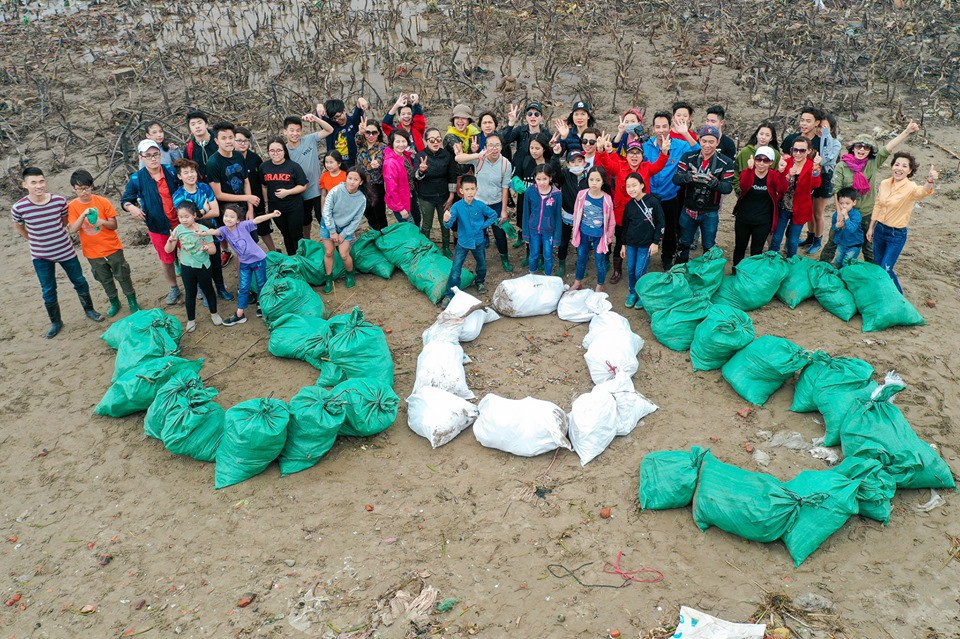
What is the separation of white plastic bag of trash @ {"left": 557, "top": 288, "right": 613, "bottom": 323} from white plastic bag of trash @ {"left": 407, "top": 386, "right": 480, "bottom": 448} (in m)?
1.55

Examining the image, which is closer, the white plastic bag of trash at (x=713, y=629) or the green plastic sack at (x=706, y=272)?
the white plastic bag of trash at (x=713, y=629)

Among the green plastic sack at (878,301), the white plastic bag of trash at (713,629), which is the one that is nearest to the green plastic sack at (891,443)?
the green plastic sack at (878,301)

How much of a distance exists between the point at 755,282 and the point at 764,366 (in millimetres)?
1139

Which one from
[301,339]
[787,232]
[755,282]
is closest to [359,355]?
[301,339]

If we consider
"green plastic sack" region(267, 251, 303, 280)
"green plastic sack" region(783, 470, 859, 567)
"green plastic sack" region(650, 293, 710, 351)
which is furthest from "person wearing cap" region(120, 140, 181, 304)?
"green plastic sack" region(783, 470, 859, 567)

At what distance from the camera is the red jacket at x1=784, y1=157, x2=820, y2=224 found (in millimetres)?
6066

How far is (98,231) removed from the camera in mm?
6129

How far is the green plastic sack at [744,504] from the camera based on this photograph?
4090mm

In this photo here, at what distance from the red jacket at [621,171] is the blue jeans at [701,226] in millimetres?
468

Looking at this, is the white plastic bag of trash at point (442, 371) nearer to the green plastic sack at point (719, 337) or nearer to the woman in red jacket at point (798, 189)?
the green plastic sack at point (719, 337)

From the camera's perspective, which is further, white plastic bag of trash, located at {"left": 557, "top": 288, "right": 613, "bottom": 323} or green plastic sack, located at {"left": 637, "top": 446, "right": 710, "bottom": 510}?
white plastic bag of trash, located at {"left": 557, "top": 288, "right": 613, "bottom": 323}

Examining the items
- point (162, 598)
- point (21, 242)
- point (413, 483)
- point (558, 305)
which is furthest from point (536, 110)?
point (21, 242)

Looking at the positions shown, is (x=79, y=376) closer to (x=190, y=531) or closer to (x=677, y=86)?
(x=190, y=531)

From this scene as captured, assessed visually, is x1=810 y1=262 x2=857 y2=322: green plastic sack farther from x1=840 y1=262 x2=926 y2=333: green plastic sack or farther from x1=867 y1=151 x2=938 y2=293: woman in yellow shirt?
x1=867 y1=151 x2=938 y2=293: woman in yellow shirt
